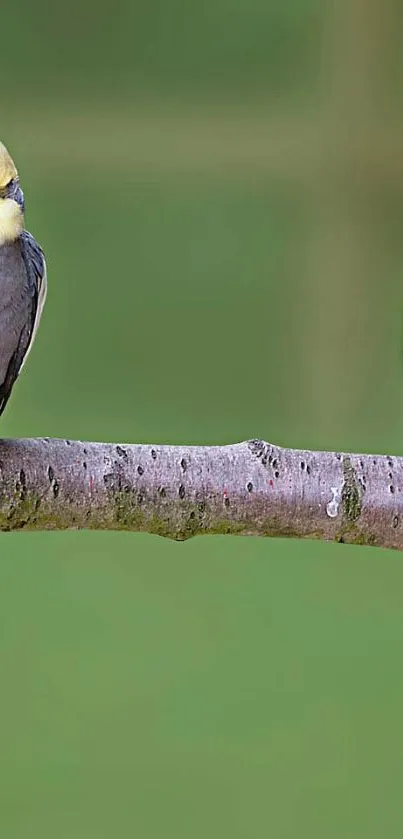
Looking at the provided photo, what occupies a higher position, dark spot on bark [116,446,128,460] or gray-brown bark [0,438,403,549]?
dark spot on bark [116,446,128,460]

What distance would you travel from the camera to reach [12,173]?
51cm

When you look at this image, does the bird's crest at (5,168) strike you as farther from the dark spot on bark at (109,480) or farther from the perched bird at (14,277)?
the dark spot on bark at (109,480)

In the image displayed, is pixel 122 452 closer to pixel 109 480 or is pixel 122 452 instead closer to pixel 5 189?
pixel 109 480

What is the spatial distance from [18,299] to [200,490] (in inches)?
4.7

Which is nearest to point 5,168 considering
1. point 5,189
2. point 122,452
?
point 5,189

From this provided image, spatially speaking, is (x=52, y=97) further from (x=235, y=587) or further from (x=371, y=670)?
(x=371, y=670)

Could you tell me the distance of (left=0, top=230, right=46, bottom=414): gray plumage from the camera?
0.50 m

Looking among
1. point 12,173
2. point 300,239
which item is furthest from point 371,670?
point 12,173

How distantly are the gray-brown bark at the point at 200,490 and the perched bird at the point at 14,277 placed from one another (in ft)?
0.17

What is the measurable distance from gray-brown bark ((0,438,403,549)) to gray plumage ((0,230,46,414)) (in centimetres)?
5

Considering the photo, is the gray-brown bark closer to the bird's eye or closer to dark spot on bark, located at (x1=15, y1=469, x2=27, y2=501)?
dark spot on bark, located at (x1=15, y1=469, x2=27, y2=501)

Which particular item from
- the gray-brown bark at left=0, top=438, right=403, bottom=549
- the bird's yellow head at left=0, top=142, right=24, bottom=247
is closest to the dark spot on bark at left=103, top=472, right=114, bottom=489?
the gray-brown bark at left=0, top=438, right=403, bottom=549

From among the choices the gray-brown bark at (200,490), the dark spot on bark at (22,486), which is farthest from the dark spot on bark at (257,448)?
the dark spot on bark at (22,486)

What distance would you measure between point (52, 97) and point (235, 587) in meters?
0.77
